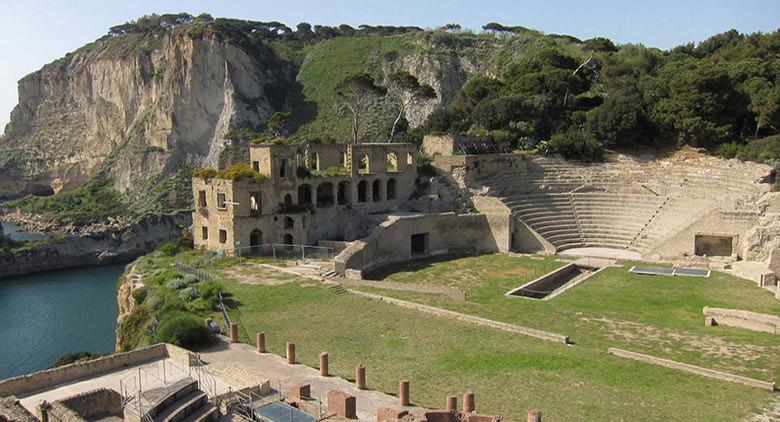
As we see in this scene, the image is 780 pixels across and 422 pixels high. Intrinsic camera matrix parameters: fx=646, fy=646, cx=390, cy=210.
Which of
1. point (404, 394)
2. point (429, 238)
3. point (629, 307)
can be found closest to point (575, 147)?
point (429, 238)

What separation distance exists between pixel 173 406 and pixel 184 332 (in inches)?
258

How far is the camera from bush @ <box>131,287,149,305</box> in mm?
28703

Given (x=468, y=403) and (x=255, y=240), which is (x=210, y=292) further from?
(x=468, y=403)

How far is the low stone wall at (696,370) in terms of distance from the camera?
17750mm

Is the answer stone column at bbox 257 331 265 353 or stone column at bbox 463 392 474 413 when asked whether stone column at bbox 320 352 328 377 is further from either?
stone column at bbox 463 392 474 413

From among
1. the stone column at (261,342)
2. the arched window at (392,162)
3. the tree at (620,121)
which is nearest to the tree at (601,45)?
the tree at (620,121)

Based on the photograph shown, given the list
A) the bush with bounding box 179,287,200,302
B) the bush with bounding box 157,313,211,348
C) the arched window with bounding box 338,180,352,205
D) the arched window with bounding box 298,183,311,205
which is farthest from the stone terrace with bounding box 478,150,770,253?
the bush with bounding box 157,313,211,348

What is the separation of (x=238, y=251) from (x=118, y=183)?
187ft

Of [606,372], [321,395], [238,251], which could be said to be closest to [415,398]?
[321,395]

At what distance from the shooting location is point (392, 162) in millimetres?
45844

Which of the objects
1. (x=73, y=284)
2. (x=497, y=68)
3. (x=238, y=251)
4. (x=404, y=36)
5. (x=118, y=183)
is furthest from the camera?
(x=404, y=36)

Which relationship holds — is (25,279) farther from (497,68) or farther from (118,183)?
(497,68)

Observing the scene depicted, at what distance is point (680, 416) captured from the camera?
15641 mm

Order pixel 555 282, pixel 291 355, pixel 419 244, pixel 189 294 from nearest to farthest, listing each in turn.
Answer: pixel 291 355
pixel 189 294
pixel 555 282
pixel 419 244
